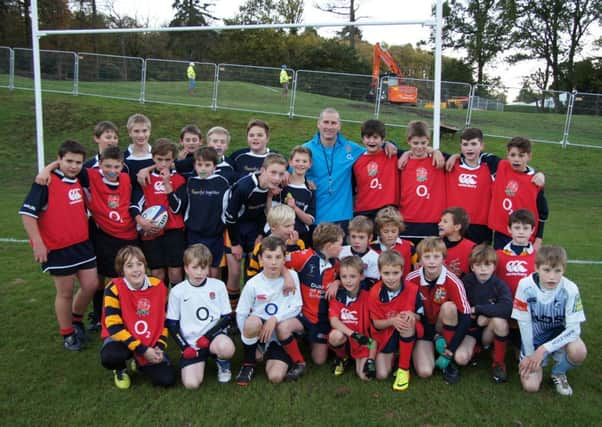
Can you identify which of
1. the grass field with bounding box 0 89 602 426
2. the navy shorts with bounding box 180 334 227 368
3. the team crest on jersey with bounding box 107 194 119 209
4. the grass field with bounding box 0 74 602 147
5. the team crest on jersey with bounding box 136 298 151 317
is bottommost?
the grass field with bounding box 0 89 602 426

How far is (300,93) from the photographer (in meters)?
16.8

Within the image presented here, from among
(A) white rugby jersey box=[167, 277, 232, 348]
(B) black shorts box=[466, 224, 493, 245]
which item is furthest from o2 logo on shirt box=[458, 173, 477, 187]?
(A) white rugby jersey box=[167, 277, 232, 348]

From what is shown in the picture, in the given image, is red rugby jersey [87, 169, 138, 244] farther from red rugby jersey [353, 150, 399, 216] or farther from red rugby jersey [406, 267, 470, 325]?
red rugby jersey [406, 267, 470, 325]

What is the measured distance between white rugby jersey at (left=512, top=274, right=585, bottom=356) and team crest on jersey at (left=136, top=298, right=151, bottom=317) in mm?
2651

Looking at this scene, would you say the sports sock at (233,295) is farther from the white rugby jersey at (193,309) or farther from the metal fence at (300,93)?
the metal fence at (300,93)

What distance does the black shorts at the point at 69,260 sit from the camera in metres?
3.85

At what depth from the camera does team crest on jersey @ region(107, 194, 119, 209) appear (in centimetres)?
412

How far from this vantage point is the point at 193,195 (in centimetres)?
429

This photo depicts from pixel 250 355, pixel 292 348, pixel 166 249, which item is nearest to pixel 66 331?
pixel 166 249

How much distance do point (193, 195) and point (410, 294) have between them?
2.05 meters

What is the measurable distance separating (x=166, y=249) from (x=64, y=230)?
869 mm

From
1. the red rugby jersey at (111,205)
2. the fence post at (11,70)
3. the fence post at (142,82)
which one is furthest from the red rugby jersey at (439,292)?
the fence post at (11,70)

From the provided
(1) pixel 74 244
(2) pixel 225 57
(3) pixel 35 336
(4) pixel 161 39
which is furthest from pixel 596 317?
(4) pixel 161 39

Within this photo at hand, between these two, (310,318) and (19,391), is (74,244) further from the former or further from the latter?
(310,318)
